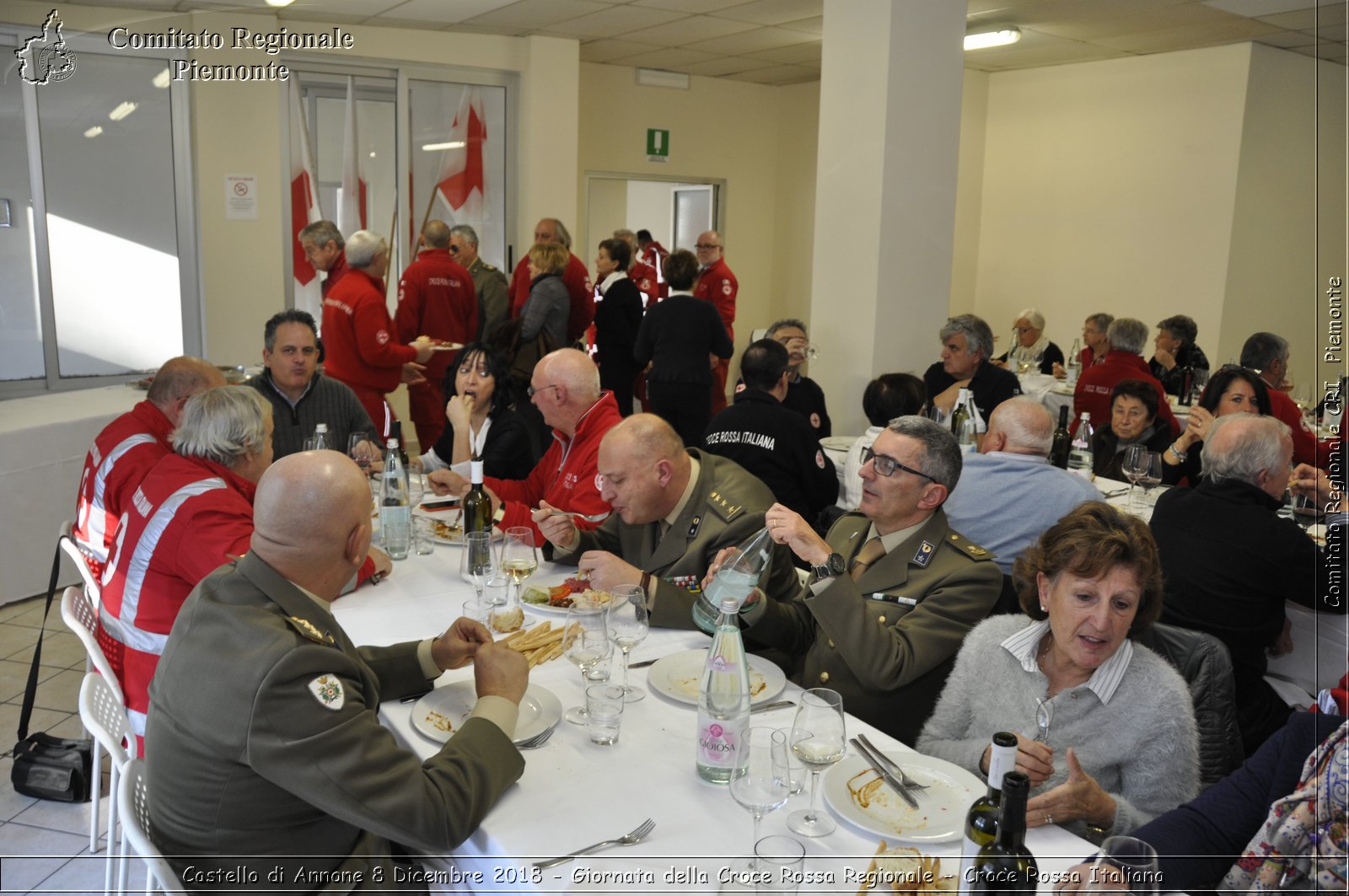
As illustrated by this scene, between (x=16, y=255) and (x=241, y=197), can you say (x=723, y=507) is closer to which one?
(x=241, y=197)

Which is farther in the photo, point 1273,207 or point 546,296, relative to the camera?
point 1273,207

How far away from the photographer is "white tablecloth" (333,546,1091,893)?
1664mm

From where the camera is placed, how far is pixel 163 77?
7238 millimetres

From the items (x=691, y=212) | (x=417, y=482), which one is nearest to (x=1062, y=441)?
(x=417, y=482)

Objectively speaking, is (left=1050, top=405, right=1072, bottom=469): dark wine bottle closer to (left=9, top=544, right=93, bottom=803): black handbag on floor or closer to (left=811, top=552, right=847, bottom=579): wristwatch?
(left=811, top=552, right=847, bottom=579): wristwatch

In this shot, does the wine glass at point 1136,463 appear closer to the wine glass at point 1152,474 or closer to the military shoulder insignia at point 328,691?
the wine glass at point 1152,474

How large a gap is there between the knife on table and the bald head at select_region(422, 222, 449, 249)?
5887 mm

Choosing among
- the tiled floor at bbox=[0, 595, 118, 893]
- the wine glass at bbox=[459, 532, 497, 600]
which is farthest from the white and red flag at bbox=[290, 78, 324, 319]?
the wine glass at bbox=[459, 532, 497, 600]

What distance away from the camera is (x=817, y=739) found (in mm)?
1754

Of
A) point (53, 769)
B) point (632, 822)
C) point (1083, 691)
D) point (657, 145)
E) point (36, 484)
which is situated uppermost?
point (657, 145)

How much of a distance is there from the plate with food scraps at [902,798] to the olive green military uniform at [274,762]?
63cm

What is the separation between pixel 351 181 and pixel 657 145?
3068 millimetres

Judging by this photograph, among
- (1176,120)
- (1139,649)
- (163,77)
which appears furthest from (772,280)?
(1139,649)

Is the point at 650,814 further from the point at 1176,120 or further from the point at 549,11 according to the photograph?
the point at 1176,120
